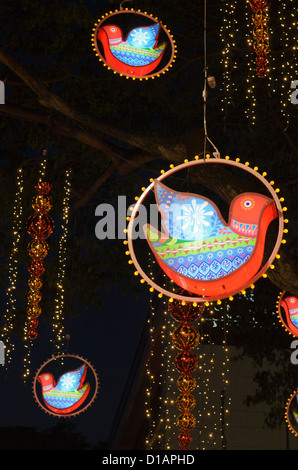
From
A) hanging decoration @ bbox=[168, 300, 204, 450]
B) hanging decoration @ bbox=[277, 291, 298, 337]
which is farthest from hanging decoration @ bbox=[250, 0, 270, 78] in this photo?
hanging decoration @ bbox=[277, 291, 298, 337]

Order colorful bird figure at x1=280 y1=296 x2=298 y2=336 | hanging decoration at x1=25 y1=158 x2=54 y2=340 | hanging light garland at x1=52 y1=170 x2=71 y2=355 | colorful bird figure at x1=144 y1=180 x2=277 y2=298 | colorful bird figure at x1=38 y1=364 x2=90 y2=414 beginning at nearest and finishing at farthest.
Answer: colorful bird figure at x1=144 y1=180 x2=277 y2=298, colorful bird figure at x1=280 y1=296 x2=298 y2=336, hanging decoration at x1=25 y1=158 x2=54 y2=340, colorful bird figure at x1=38 y1=364 x2=90 y2=414, hanging light garland at x1=52 y1=170 x2=71 y2=355

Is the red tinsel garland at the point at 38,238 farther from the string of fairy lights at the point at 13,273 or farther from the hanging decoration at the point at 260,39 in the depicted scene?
the hanging decoration at the point at 260,39

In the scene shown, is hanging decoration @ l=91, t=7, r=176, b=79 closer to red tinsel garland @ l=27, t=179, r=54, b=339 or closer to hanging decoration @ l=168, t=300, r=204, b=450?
red tinsel garland @ l=27, t=179, r=54, b=339

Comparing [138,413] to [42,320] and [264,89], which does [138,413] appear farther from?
[264,89]

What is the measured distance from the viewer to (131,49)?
6453mm

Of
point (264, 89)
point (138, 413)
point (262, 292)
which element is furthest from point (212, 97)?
point (138, 413)

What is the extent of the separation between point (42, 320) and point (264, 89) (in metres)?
4.07

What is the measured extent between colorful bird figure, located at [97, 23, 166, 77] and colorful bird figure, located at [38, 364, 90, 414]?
13.1 feet

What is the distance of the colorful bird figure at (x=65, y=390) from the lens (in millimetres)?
8859

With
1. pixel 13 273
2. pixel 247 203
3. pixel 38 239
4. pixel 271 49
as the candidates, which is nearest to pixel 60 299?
pixel 13 273

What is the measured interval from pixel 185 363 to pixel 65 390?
294 centimetres

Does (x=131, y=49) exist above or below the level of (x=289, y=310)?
above

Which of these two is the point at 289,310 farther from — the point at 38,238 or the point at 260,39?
the point at 260,39

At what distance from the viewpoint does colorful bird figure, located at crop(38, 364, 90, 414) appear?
8859 millimetres
